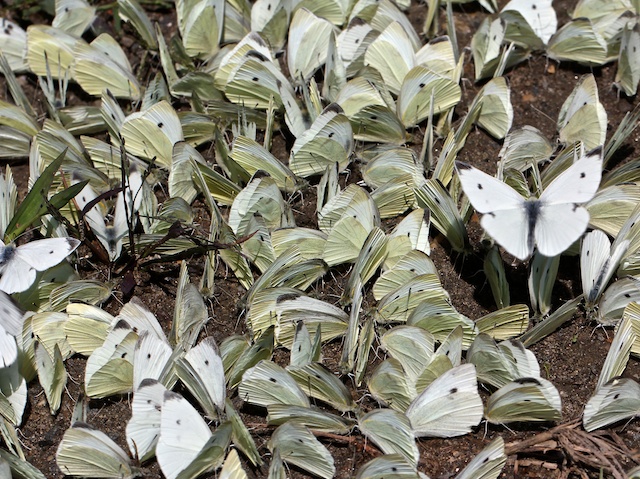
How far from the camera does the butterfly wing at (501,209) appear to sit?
238cm

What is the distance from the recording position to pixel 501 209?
245 centimetres

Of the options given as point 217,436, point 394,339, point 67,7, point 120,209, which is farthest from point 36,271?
point 67,7

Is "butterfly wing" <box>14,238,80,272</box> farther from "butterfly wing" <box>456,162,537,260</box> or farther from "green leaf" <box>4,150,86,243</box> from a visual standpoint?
"butterfly wing" <box>456,162,537,260</box>

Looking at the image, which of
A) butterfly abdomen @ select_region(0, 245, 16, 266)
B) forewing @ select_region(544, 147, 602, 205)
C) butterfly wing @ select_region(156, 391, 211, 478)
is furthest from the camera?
butterfly abdomen @ select_region(0, 245, 16, 266)

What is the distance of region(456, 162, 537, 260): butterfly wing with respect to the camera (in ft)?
7.80

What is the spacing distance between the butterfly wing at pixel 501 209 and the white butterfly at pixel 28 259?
3.94 feet

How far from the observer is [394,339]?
2.52 meters

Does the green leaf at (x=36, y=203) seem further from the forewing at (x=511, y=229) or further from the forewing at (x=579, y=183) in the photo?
the forewing at (x=579, y=183)

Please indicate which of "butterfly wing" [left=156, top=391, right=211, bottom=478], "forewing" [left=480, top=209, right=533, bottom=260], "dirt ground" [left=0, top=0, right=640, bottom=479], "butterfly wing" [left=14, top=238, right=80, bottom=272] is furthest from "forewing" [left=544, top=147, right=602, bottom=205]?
"butterfly wing" [left=14, top=238, right=80, bottom=272]

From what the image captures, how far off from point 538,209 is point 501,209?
0.11 metres

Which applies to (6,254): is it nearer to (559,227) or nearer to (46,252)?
(46,252)

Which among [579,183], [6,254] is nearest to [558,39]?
[579,183]

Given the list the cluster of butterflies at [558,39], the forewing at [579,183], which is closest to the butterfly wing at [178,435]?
the forewing at [579,183]

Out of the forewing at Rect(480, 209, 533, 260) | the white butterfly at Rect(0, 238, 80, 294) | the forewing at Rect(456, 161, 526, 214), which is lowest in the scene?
the white butterfly at Rect(0, 238, 80, 294)
